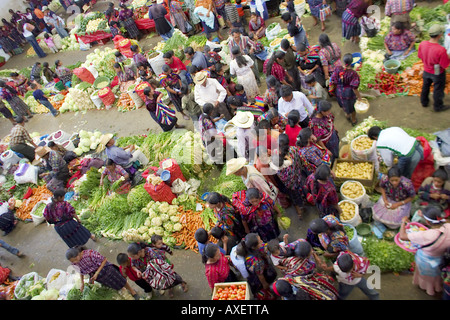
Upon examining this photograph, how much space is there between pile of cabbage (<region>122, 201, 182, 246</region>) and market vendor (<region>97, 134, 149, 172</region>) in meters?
1.16

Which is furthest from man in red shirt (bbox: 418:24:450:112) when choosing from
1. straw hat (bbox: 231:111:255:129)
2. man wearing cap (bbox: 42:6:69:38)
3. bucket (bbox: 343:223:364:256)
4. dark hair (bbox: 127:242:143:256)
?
man wearing cap (bbox: 42:6:69:38)

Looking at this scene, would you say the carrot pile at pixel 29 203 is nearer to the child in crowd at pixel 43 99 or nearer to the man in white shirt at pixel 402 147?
the child in crowd at pixel 43 99

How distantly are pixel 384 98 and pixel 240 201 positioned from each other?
412cm

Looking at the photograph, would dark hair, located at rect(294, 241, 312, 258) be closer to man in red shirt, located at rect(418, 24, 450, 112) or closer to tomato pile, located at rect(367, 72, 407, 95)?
man in red shirt, located at rect(418, 24, 450, 112)

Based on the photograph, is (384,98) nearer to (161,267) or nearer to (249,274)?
(249,274)

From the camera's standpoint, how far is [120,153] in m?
6.94

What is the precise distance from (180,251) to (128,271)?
4.11ft

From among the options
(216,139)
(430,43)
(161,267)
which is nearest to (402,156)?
(430,43)

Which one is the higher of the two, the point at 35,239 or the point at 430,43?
the point at 430,43

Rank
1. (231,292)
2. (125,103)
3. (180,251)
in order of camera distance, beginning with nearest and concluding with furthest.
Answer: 1. (231,292)
2. (180,251)
3. (125,103)

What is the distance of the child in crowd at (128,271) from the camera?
4.75 meters

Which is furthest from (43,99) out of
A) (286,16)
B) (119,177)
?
(286,16)

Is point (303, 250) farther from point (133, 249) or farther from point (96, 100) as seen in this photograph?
point (96, 100)

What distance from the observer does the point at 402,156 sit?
4641 millimetres
